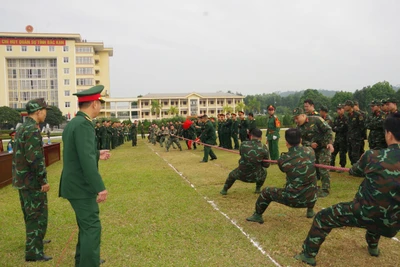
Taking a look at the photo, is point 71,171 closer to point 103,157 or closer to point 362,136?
point 103,157

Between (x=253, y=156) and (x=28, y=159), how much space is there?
3.81 m

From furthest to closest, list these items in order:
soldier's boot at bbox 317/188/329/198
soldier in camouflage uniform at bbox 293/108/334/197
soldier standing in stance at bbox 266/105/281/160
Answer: soldier standing in stance at bbox 266/105/281/160
soldier in camouflage uniform at bbox 293/108/334/197
soldier's boot at bbox 317/188/329/198

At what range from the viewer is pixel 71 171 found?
3.29 meters

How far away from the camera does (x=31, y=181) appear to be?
4.07 m

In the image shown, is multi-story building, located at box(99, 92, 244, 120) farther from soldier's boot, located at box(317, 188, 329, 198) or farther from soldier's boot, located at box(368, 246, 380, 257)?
soldier's boot, located at box(368, 246, 380, 257)

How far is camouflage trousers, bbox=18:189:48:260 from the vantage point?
4023 mm

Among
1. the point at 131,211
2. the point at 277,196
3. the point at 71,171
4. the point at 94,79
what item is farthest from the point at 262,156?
the point at 94,79

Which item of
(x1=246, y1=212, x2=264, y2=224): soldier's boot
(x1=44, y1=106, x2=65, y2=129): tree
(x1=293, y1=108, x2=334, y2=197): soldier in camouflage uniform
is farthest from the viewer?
(x1=44, y1=106, x2=65, y2=129): tree

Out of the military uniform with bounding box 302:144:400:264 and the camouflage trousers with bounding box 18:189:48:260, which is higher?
the military uniform with bounding box 302:144:400:264

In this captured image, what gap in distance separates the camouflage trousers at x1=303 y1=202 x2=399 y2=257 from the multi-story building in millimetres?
79738

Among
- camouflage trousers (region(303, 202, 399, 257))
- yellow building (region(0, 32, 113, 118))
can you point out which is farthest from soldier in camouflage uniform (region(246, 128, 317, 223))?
yellow building (region(0, 32, 113, 118))

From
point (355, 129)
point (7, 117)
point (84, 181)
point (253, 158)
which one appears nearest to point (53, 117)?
point (7, 117)

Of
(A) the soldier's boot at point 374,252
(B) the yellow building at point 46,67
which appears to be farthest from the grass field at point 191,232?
(B) the yellow building at point 46,67

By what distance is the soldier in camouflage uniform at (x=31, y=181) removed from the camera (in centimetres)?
402
